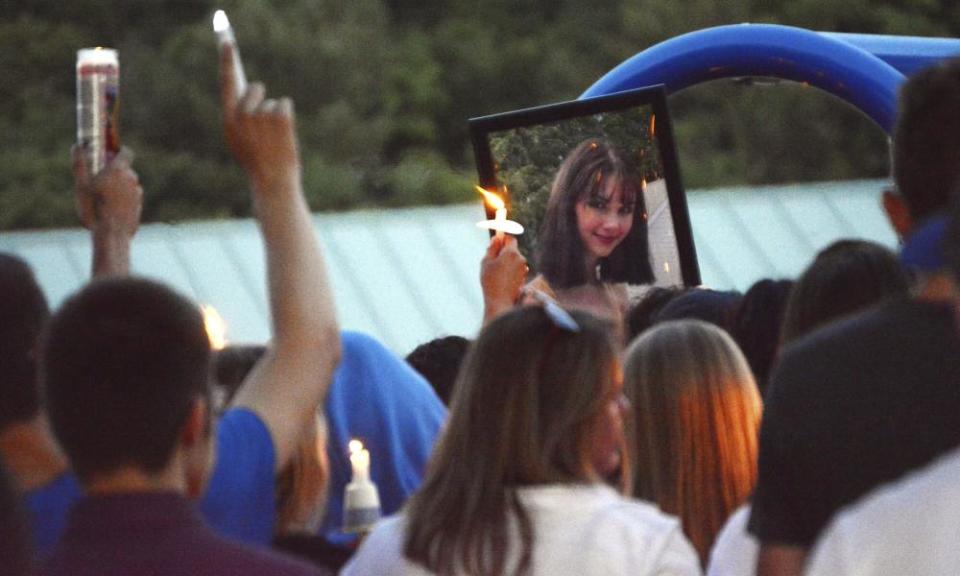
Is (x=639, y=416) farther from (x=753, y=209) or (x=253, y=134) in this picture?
(x=753, y=209)

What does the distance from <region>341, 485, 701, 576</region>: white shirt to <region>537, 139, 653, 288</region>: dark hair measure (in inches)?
86.7

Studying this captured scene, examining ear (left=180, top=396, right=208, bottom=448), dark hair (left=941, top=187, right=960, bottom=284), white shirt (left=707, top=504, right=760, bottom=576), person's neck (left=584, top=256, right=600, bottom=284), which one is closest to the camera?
dark hair (left=941, top=187, right=960, bottom=284)

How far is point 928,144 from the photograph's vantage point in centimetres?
253

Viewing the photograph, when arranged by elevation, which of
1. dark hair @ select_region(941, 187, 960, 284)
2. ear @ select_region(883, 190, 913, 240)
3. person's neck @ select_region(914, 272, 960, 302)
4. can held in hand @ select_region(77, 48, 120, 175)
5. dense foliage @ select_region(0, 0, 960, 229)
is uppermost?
can held in hand @ select_region(77, 48, 120, 175)

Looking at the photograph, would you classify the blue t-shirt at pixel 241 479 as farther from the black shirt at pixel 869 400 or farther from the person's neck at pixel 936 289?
the person's neck at pixel 936 289

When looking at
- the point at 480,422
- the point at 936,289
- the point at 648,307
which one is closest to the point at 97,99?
the point at 480,422

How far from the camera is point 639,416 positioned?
344 cm

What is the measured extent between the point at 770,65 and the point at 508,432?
353 cm

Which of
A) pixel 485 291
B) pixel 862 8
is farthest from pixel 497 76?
pixel 485 291

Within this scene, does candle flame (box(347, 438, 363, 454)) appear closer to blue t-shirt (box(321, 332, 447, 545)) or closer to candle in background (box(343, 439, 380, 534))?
candle in background (box(343, 439, 380, 534))

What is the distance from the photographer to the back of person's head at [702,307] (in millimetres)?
4172

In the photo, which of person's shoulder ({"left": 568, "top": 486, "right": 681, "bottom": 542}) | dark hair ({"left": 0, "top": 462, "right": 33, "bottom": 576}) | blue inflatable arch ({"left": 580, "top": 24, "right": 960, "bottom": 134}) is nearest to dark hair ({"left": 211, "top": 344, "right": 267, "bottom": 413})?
person's shoulder ({"left": 568, "top": 486, "right": 681, "bottom": 542})

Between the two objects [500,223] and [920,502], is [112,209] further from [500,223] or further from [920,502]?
[920,502]

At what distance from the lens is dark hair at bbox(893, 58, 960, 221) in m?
2.51
